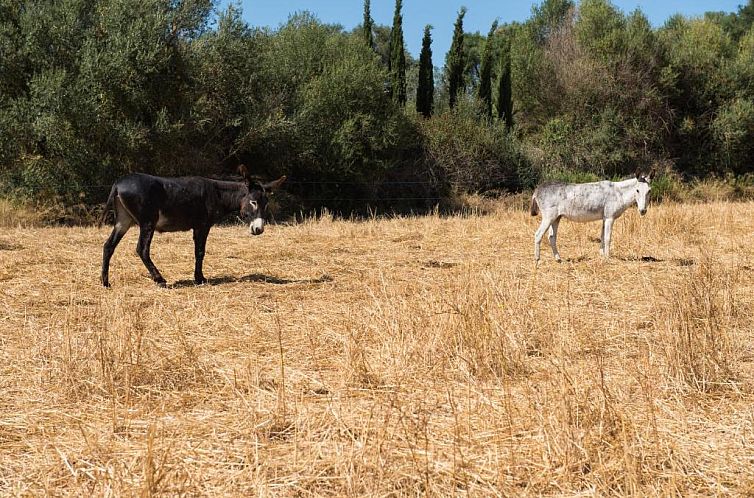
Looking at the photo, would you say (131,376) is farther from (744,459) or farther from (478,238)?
(478,238)

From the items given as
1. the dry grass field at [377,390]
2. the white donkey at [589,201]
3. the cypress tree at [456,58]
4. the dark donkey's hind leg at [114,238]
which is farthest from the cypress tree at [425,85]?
the dry grass field at [377,390]

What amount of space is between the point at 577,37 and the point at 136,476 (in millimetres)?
39305

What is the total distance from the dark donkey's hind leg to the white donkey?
6846 mm

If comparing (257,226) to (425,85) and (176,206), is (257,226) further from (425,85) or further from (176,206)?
(425,85)

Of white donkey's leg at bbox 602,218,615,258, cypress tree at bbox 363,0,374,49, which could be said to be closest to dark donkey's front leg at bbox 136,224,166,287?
white donkey's leg at bbox 602,218,615,258

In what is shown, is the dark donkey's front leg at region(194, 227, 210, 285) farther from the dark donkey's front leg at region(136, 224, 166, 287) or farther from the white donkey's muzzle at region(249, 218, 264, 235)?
the white donkey's muzzle at region(249, 218, 264, 235)

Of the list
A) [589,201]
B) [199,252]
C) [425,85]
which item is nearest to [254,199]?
[199,252]

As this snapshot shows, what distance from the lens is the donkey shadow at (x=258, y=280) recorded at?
10430mm

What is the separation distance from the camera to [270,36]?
31.5m

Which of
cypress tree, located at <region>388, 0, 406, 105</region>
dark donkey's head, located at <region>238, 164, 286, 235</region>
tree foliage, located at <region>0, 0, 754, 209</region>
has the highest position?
cypress tree, located at <region>388, 0, 406, 105</region>

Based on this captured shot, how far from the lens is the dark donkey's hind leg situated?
988 cm

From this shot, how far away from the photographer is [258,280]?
421 inches

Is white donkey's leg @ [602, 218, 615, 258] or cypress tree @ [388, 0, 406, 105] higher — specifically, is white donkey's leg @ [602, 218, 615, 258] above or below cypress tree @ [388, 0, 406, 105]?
below

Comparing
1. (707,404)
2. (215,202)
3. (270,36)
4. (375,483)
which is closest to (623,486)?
(375,483)
